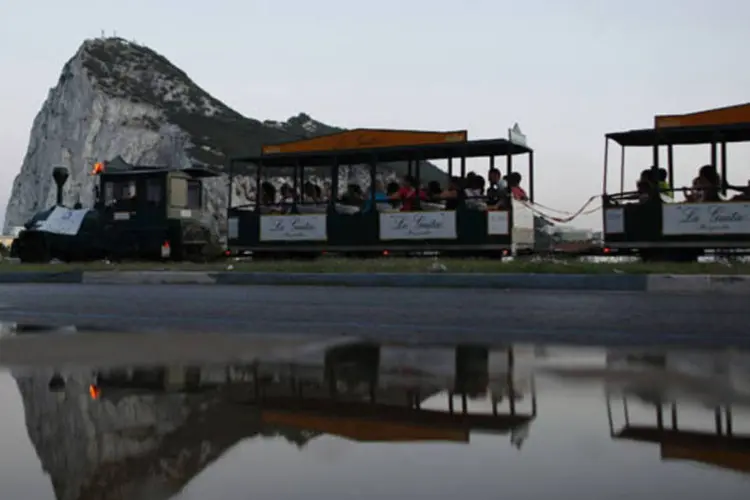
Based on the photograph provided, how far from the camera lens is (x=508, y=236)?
20234 millimetres

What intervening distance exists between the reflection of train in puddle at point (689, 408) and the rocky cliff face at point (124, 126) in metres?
105

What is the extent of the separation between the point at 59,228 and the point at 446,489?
2266cm

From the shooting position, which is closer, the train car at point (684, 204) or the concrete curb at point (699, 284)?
the concrete curb at point (699, 284)

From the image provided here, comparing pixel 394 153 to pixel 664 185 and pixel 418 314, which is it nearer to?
pixel 664 185

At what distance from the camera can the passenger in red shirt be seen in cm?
2125

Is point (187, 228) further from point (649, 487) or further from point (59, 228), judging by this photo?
point (649, 487)

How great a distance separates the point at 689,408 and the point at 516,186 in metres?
16.3

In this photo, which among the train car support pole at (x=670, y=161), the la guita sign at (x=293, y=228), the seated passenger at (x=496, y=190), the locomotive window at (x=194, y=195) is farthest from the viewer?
the locomotive window at (x=194, y=195)

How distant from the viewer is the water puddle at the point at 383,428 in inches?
142

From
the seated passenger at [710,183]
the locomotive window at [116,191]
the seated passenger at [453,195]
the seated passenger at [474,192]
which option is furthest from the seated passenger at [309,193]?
the seated passenger at [710,183]

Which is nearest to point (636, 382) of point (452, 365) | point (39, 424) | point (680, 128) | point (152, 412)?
point (452, 365)

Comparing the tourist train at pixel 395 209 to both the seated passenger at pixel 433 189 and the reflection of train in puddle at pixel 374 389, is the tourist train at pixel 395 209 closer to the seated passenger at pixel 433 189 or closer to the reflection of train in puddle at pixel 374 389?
the seated passenger at pixel 433 189

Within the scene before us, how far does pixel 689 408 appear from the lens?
197 inches

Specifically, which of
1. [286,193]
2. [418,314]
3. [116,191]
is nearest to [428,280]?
[418,314]
